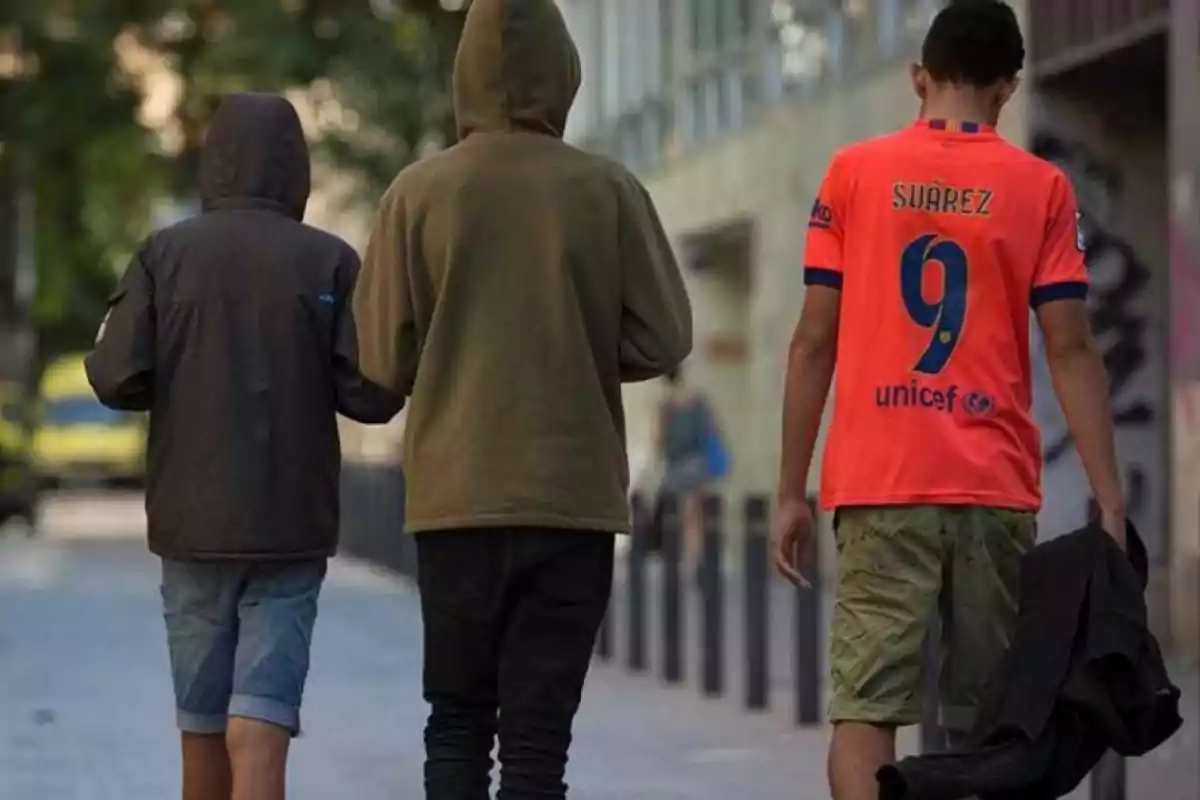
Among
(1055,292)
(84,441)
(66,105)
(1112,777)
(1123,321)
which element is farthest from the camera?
(84,441)

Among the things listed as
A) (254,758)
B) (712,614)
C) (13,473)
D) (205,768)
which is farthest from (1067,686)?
(13,473)

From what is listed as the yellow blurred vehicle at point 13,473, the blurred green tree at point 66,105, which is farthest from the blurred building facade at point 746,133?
the yellow blurred vehicle at point 13,473

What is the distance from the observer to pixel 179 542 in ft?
20.6

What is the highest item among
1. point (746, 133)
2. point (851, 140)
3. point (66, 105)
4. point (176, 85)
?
point (176, 85)

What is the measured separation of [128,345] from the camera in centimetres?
629

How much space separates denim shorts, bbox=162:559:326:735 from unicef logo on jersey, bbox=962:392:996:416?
144 centimetres

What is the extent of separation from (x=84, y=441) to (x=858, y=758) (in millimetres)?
54981

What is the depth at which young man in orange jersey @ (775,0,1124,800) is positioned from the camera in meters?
5.70

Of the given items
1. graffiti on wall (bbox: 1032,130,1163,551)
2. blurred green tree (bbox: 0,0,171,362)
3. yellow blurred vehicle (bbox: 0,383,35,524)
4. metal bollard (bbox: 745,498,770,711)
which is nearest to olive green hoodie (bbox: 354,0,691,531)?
metal bollard (bbox: 745,498,770,711)

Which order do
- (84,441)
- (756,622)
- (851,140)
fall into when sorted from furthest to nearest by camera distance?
(84,441), (851,140), (756,622)

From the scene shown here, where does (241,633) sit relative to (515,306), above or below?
below

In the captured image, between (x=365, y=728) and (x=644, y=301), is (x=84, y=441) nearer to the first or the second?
(x=365, y=728)

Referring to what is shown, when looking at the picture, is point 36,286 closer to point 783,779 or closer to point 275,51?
point 275,51

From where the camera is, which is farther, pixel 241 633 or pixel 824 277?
pixel 241 633
